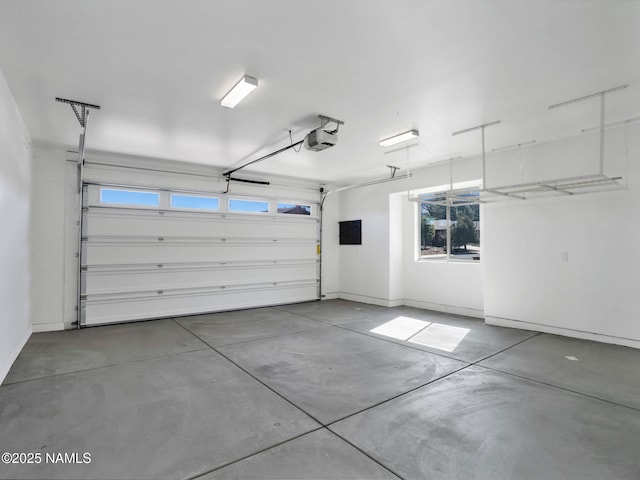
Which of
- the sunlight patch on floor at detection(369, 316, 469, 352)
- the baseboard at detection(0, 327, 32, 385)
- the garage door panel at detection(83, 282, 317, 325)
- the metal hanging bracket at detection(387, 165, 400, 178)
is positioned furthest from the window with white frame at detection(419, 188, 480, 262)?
the baseboard at detection(0, 327, 32, 385)

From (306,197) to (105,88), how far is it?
500 centimetres

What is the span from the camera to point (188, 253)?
248 inches

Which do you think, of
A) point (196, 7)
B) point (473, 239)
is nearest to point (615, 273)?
point (473, 239)

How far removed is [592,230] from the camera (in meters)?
4.54

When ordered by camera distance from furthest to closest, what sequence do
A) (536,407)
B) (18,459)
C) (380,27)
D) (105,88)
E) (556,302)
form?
1. (556,302)
2. (105,88)
3. (536,407)
4. (380,27)
5. (18,459)

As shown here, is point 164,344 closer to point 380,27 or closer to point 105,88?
point 105,88

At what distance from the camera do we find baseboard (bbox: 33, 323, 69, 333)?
4965 millimetres

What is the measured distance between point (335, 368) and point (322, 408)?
905mm

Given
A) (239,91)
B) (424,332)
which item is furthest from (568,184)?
(239,91)

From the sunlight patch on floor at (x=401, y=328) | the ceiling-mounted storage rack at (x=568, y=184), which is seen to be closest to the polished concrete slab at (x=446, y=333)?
the sunlight patch on floor at (x=401, y=328)

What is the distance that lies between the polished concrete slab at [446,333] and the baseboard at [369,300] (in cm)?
83

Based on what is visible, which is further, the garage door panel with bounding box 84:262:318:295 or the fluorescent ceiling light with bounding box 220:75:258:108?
the garage door panel with bounding box 84:262:318:295

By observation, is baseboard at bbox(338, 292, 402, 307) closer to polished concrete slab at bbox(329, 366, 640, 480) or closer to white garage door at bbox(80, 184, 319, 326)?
white garage door at bbox(80, 184, 319, 326)

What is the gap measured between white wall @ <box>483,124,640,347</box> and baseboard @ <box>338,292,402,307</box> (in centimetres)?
205
